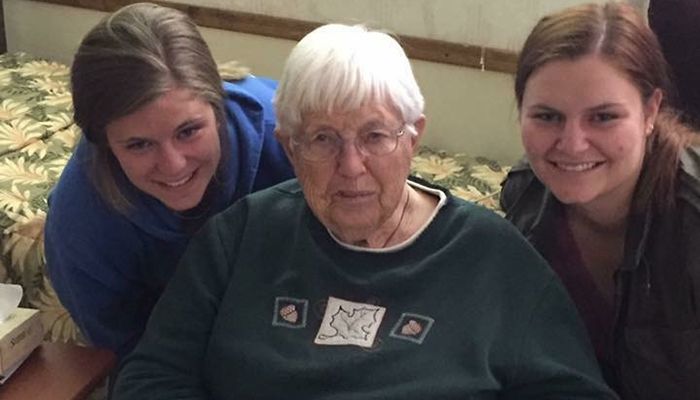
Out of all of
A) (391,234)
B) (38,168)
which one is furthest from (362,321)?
(38,168)

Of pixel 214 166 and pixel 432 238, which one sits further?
pixel 214 166

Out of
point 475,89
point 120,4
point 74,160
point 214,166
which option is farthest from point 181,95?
point 120,4

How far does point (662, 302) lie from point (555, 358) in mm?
216

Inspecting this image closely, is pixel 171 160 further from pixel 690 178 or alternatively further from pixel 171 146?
pixel 690 178

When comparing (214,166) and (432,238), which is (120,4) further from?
(432,238)

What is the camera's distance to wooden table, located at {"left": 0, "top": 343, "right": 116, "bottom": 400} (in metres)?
1.58

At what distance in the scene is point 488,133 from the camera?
8.91ft

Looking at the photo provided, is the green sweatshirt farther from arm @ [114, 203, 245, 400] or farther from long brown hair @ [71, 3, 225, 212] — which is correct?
long brown hair @ [71, 3, 225, 212]

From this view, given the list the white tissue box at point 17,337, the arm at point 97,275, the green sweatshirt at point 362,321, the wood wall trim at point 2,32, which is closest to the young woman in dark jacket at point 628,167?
the green sweatshirt at point 362,321

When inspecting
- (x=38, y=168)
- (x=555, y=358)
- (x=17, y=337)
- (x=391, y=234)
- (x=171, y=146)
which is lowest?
(x=38, y=168)

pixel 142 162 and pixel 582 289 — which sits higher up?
pixel 142 162

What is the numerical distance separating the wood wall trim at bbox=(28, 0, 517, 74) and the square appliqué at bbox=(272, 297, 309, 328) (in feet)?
4.08

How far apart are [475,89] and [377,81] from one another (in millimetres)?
1364

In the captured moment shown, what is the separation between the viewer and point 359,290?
56.6 inches
